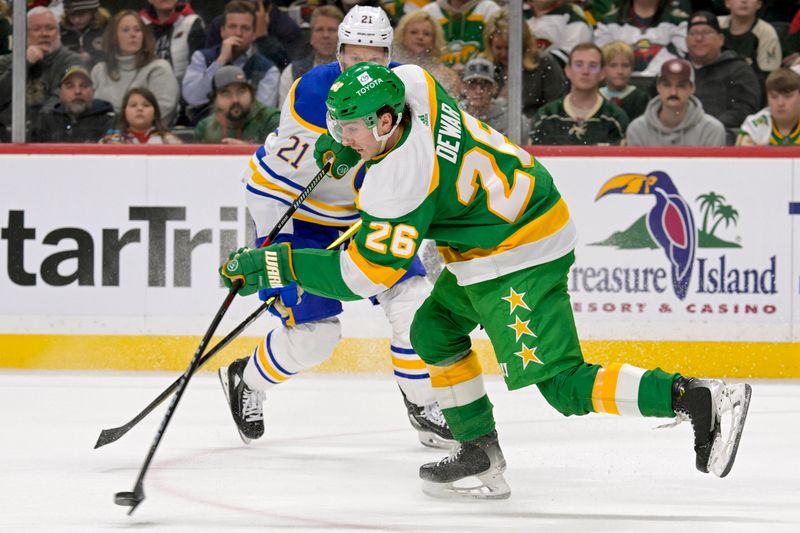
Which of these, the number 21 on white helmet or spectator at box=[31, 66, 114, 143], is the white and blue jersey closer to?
the number 21 on white helmet

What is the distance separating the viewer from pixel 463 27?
5723mm

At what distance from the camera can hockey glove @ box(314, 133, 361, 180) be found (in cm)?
353

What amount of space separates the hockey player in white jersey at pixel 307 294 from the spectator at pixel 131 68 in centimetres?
203

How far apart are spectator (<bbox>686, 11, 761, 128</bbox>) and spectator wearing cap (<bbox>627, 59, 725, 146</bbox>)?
0.04 m

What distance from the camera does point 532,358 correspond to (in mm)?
2922

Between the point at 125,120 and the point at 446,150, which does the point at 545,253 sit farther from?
the point at 125,120

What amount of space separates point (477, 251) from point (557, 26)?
2.96 meters

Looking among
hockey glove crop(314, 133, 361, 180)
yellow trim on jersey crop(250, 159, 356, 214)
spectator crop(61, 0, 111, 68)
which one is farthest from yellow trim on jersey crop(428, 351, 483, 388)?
spectator crop(61, 0, 111, 68)

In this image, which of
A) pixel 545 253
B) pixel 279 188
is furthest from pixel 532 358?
pixel 279 188

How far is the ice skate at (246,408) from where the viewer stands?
4.00 m

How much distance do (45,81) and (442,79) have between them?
180 centimetres

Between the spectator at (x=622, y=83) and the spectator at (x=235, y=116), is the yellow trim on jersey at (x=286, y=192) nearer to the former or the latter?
the spectator at (x=235, y=116)

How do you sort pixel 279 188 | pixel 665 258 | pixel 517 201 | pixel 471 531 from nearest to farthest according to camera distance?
pixel 471 531
pixel 517 201
pixel 279 188
pixel 665 258

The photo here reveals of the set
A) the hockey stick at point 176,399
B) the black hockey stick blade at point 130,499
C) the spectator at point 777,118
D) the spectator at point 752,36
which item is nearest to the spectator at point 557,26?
the spectator at point 752,36
